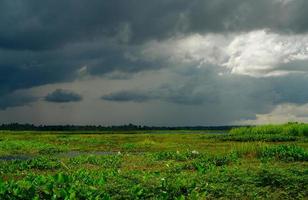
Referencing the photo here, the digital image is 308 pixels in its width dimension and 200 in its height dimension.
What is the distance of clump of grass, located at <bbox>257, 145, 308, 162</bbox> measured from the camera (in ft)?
68.2

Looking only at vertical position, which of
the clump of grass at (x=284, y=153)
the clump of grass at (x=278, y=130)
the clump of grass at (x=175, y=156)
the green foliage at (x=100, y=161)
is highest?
the clump of grass at (x=278, y=130)

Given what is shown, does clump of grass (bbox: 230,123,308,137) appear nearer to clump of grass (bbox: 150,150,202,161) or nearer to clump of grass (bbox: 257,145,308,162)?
clump of grass (bbox: 257,145,308,162)

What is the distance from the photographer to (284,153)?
71.7 feet

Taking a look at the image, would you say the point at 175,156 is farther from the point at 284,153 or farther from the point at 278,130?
the point at 278,130

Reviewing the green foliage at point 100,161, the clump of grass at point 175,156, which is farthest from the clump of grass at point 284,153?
the green foliage at point 100,161

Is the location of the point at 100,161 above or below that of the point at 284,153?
below

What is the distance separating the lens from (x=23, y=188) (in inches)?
377

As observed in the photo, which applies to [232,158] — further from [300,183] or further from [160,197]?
[160,197]

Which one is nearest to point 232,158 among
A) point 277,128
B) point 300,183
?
point 300,183

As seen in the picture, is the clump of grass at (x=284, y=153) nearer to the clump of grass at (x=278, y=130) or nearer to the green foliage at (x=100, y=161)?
the green foliage at (x=100, y=161)

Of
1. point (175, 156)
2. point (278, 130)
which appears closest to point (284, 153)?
point (175, 156)

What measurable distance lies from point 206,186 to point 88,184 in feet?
9.09

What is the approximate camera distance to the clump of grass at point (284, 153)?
2078 centimetres

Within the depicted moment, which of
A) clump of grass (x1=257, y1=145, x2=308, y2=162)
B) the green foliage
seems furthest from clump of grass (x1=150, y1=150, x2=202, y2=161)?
clump of grass (x1=257, y1=145, x2=308, y2=162)
